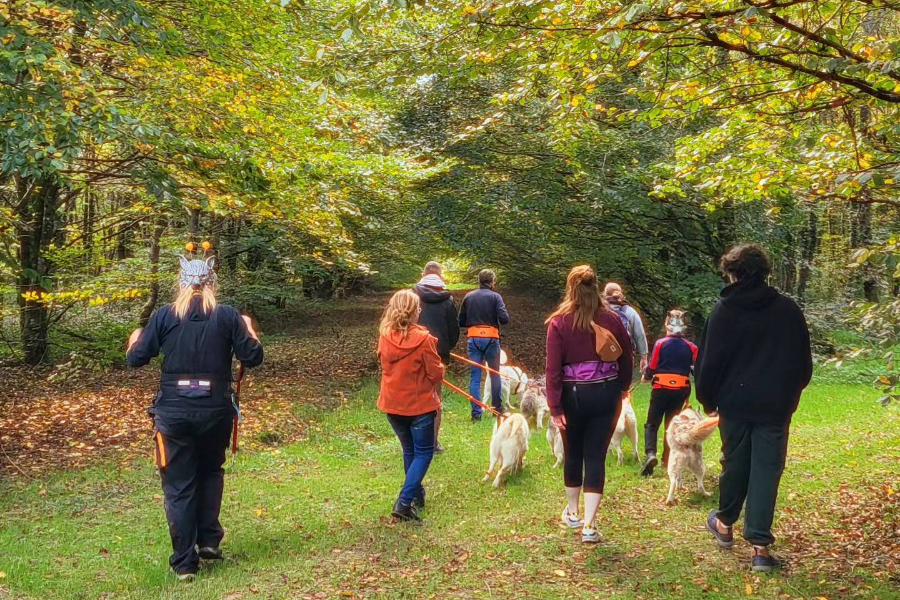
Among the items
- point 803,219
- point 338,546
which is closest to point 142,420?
point 338,546

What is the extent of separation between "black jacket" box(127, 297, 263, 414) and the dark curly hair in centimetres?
333

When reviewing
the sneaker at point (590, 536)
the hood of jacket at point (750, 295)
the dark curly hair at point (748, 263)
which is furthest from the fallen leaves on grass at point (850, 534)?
the dark curly hair at point (748, 263)

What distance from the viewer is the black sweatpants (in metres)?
7.07

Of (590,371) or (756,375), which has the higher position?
(756,375)

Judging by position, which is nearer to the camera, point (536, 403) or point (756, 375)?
point (756, 375)

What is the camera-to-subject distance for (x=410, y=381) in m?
5.80

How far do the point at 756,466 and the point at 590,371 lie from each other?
1.26 meters

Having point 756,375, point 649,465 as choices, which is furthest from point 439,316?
point 756,375

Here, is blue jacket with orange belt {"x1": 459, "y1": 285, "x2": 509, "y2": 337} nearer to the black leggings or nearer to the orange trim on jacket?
the orange trim on jacket

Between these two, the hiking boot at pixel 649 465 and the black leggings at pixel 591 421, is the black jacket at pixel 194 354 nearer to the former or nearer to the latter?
the black leggings at pixel 591 421

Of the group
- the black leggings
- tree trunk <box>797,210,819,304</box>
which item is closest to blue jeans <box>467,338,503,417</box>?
the black leggings

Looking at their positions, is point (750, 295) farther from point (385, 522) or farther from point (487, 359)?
point (487, 359)

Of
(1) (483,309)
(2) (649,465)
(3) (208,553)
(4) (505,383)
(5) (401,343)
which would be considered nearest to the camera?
(3) (208,553)

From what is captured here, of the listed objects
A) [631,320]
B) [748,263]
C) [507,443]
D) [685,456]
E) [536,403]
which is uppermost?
[748,263]
